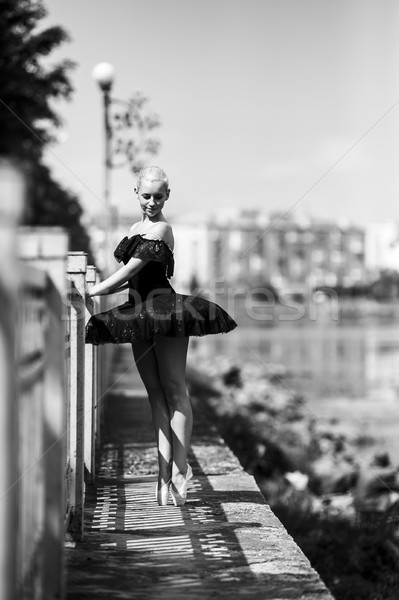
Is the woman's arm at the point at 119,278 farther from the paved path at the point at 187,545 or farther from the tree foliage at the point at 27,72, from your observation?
the tree foliage at the point at 27,72

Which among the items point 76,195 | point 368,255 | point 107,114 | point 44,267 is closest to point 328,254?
point 368,255

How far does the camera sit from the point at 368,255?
196 metres

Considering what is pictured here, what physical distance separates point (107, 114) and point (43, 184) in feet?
103

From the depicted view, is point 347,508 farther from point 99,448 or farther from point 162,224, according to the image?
point 162,224

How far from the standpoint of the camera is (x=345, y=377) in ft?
128

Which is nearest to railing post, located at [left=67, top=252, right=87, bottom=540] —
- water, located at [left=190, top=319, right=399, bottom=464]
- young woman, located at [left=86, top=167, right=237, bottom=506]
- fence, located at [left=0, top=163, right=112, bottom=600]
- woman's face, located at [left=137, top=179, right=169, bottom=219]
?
young woman, located at [left=86, top=167, right=237, bottom=506]

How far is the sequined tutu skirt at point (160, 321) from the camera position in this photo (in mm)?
4996

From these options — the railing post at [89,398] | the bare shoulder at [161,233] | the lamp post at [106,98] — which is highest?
the lamp post at [106,98]

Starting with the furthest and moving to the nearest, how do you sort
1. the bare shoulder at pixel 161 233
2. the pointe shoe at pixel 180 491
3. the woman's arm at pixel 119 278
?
the pointe shoe at pixel 180 491
the bare shoulder at pixel 161 233
the woman's arm at pixel 119 278

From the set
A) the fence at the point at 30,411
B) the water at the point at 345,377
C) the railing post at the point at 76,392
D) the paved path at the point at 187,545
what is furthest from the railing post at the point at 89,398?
the water at the point at 345,377

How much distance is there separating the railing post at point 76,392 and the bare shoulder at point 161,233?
0.63 meters

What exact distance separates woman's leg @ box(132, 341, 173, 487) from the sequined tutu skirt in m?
0.37

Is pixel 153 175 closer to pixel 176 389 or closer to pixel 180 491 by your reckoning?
pixel 176 389

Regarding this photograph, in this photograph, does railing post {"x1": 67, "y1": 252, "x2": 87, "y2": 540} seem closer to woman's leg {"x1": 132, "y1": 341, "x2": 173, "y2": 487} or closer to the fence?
woman's leg {"x1": 132, "y1": 341, "x2": 173, "y2": 487}
